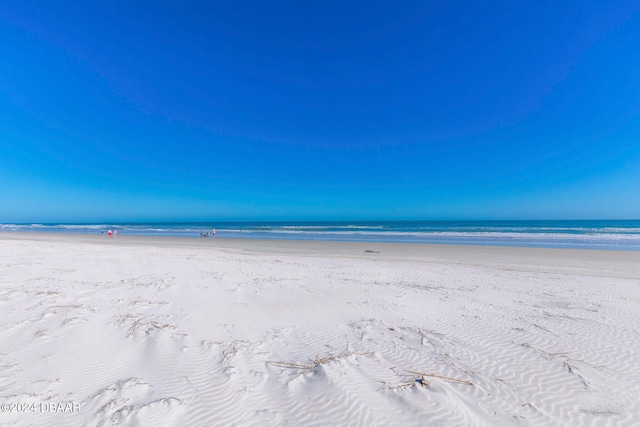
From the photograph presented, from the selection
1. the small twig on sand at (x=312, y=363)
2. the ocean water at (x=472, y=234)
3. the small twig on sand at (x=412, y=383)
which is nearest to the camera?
the small twig on sand at (x=412, y=383)

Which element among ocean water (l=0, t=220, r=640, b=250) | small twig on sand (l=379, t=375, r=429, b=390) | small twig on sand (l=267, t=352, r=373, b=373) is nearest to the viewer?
small twig on sand (l=379, t=375, r=429, b=390)

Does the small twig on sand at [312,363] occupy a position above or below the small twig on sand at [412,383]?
above

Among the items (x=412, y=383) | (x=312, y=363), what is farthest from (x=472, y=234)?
(x=312, y=363)

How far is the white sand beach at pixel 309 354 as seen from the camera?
10.2 feet

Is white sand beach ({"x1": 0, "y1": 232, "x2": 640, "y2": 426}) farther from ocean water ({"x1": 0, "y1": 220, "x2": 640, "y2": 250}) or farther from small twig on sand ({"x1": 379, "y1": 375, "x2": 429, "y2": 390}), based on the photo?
ocean water ({"x1": 0, "y1": 220, "x2": 640, "y2": 250})

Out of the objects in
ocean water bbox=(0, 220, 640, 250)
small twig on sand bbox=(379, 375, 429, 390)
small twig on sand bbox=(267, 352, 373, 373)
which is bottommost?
small twig on sand bbox=(379, 375, 429, 390)

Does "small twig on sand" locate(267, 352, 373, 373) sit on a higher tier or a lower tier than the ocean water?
lower

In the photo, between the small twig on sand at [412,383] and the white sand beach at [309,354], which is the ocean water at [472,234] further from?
the small twig on sand at [412,383]

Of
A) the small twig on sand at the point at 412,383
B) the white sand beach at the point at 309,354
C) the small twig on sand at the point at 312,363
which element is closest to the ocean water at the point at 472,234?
the white sand beach at the point at 309,354

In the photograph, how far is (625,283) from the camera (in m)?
9.87

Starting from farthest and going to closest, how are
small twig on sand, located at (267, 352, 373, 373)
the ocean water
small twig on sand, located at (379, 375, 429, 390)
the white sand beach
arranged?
the ocean water, small twig on sand, located at (267, 352, 373, 373), small twig on sand, located at (379, 375, 429, 390), the white sand beach

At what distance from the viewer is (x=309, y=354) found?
4.40 m

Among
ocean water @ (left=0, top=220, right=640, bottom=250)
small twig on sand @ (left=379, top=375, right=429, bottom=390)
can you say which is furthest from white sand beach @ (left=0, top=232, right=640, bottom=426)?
ocean water @ (left=0, top=220, right=640, bottom=250)

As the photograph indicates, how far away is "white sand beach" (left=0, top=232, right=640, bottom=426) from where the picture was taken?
3.11 meters
